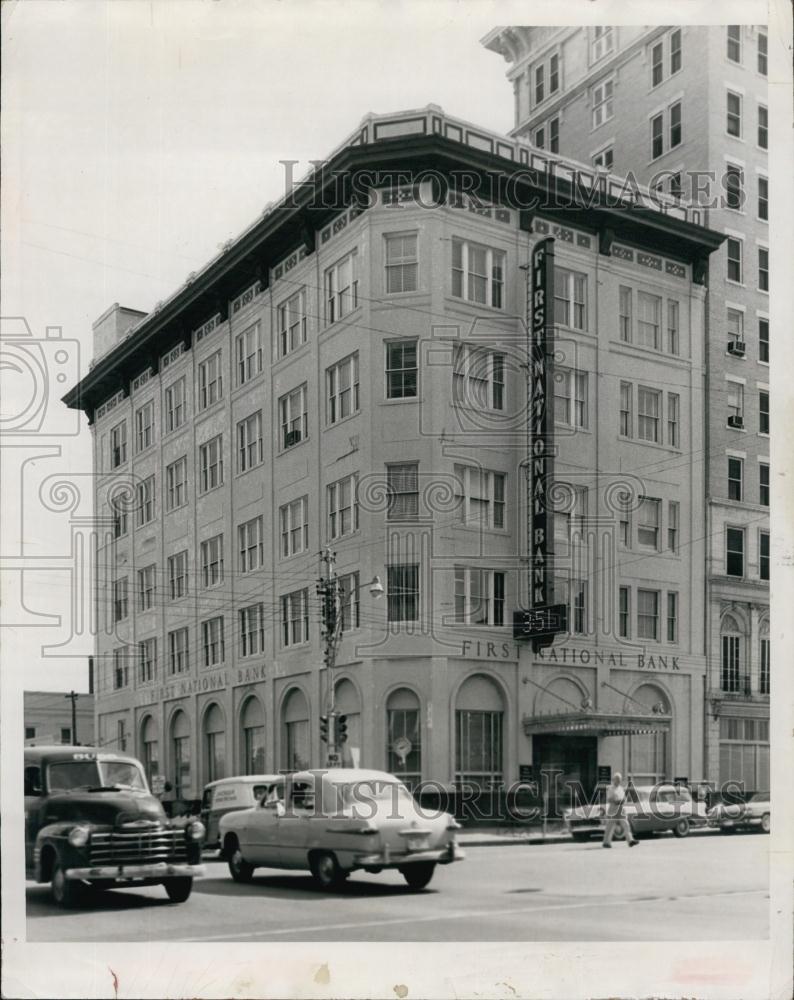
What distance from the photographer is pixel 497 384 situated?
12.4 m

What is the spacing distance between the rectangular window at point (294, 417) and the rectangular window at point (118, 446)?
1.49 m

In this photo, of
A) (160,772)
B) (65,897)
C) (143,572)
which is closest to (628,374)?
(143,572)

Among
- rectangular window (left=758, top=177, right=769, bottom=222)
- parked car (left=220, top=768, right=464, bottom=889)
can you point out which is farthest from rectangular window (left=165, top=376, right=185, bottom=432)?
rectangular window (left=758, top=177, right=769, bottom=222)

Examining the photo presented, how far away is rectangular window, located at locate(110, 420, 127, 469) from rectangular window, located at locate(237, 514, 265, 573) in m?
1.32

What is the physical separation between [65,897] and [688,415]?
7.15 metres

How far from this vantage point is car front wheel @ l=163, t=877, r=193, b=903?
11.7 metres

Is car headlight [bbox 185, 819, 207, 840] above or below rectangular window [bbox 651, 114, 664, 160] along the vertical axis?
below

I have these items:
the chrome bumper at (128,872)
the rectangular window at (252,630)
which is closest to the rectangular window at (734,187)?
the rectangular window at (252,630)

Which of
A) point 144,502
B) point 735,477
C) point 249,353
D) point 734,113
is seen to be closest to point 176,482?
point 144,502

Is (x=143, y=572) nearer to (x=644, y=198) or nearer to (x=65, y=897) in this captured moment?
(x=65, y=897)

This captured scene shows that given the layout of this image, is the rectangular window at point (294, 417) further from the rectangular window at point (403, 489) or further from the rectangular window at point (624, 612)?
the rectangular window at point (624, 612)

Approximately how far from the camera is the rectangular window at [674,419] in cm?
1291

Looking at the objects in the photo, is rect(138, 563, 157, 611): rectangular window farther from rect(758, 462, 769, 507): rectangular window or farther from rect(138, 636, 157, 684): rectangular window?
rect(758, 462, 769, 507): rectangular window

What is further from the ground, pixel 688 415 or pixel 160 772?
pixel 688 415
